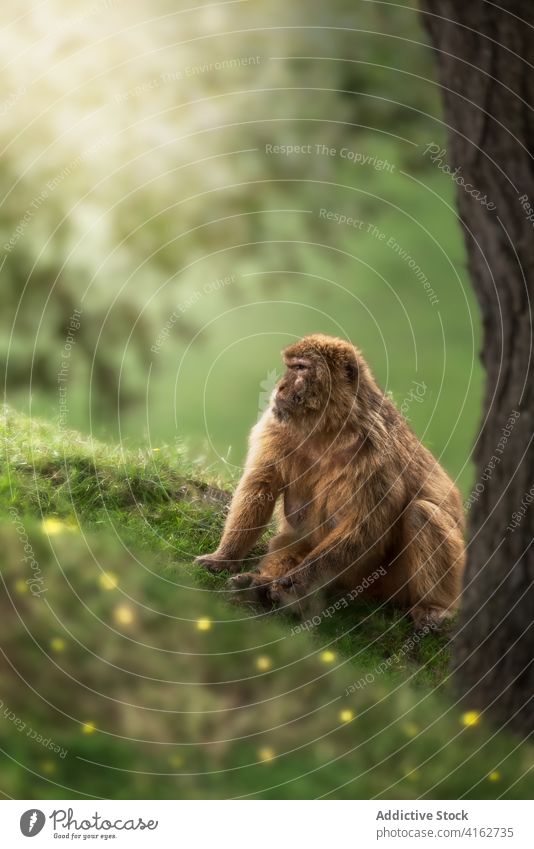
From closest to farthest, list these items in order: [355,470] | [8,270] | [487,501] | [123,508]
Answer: [487,501] → [355,470] → [123,508] → [8,270]

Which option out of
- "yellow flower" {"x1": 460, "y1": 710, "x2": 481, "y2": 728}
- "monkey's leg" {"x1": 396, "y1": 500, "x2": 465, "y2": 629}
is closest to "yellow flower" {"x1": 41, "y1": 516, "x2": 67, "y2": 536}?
"monkey's leg" {"x1": 396, "y1": 500, "x2": 465, "y2": 629}

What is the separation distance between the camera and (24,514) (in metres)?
6.95

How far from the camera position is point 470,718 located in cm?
581

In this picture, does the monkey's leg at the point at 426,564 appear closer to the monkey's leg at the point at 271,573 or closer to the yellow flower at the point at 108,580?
the monkey's leg at the point at 271,573

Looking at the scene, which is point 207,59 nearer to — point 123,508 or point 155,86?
point 155,86

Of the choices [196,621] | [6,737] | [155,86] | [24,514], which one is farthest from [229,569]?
[155,86]

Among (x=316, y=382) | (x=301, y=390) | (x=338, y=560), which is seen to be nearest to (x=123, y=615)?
(x=338, y=560)

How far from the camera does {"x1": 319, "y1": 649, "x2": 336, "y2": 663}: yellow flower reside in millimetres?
6176

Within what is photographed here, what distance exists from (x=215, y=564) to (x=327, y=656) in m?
1.06

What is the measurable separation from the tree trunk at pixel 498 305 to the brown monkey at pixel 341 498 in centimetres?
101

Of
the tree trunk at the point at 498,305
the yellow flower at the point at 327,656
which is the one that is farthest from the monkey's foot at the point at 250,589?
the tree trunk at the point at 498,305

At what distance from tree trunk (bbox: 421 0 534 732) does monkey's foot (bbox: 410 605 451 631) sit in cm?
80

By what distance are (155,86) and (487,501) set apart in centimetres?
380

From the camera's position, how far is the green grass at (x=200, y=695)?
5367mm
